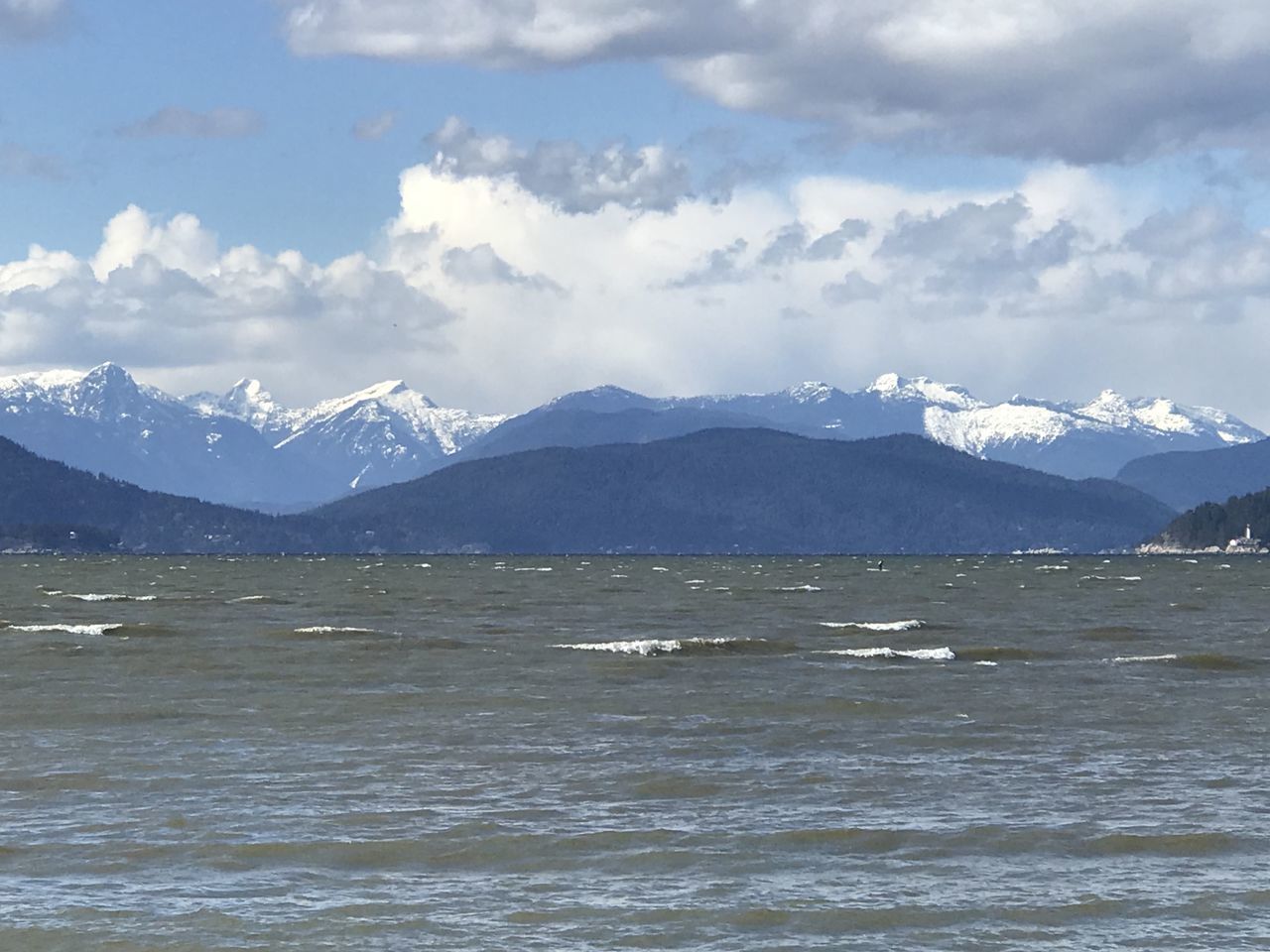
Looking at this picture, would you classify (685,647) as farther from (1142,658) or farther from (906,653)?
(1142,658)

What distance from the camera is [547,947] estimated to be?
2448cm

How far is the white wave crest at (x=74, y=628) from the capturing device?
9212cm

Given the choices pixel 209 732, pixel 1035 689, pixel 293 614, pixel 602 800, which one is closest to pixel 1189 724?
pixel 1035 689

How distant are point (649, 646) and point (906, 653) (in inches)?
446

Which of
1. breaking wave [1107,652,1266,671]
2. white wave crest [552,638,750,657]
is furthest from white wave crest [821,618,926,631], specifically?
breaking wave [1107,652,1266,671]

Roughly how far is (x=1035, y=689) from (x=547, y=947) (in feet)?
127

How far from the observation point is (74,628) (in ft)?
314

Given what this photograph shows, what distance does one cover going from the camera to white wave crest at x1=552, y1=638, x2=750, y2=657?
7850 centimetres

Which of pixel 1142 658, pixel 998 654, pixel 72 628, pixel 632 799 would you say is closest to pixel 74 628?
pixel 72 628

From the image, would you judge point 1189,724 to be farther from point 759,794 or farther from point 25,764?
point 25,764

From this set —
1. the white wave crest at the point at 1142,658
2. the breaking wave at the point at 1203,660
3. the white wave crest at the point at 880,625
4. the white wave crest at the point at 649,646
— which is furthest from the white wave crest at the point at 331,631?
the breaking wave at the point at 1203,660

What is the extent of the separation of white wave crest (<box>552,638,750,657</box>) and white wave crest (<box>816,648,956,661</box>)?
556cm

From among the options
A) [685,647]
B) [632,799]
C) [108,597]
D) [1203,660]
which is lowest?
[1203,660]

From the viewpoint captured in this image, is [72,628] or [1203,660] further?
[72,628]
